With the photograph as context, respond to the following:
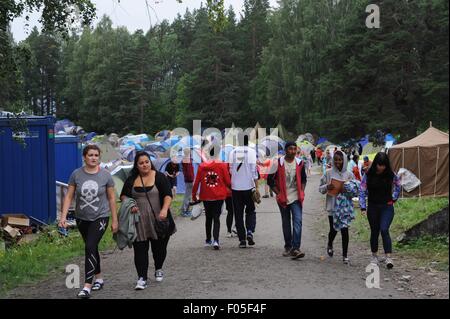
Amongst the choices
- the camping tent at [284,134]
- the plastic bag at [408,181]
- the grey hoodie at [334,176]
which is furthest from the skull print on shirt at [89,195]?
the camping tent at [284,134]

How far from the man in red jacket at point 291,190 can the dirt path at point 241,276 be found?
0.33m

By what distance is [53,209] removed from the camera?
1370 centimetres

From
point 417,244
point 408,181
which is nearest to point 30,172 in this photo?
point 417,244

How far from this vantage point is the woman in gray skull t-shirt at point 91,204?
6.60m

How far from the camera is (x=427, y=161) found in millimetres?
22828

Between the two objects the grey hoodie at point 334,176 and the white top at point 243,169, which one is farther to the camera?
the white top at point 243,169

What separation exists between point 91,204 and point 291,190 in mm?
3437

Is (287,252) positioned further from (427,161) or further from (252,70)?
(252,70)

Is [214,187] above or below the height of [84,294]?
above

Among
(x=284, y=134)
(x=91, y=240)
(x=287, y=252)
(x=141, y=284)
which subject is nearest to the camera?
(x=91, y=240)

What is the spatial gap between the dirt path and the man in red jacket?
1.08 ft

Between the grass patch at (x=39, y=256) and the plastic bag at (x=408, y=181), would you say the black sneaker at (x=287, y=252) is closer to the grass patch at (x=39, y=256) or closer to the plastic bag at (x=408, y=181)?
the grass patch at (x=39, y=256)

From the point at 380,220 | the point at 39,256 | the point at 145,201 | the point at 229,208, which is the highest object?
the point at 145,201

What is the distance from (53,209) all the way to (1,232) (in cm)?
177
